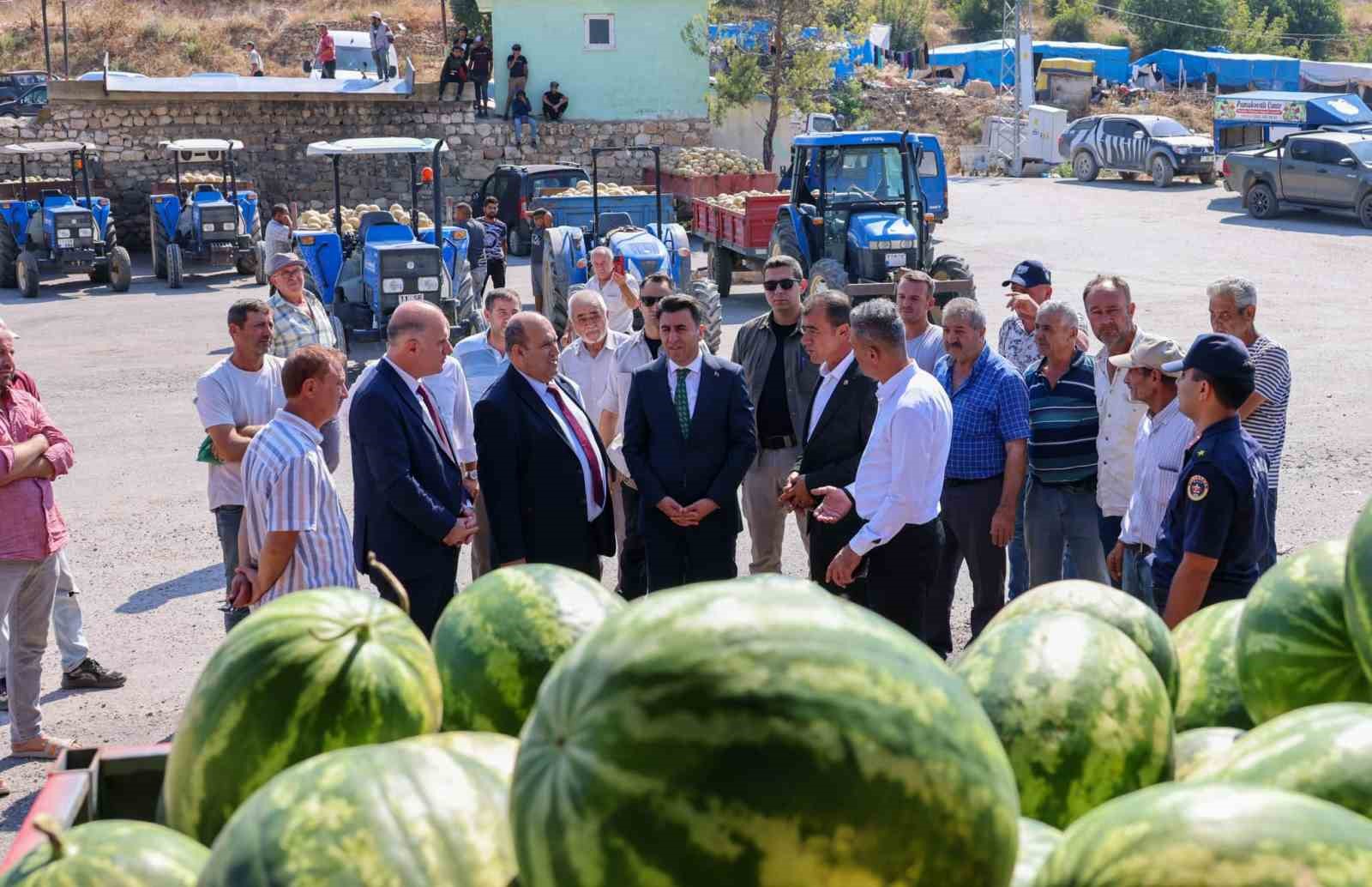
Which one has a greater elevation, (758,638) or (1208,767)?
(758,638)

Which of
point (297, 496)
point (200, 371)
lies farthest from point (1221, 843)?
point (200, 371)

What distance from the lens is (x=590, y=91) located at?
37.5 metres

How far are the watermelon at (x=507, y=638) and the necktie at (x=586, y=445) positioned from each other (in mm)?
3853

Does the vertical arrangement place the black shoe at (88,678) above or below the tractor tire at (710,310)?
below

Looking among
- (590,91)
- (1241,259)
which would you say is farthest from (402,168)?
(1241,259)

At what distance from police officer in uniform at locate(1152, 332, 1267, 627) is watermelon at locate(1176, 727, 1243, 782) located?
240 centimetres

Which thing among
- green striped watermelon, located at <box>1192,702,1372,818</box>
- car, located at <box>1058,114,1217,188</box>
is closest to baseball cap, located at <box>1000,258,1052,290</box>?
green striped watermelon, located at <box>1192,702,1372,818</box>

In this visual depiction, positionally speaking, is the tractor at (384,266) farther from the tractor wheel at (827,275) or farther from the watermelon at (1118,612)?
the watermelon at (1118,612)

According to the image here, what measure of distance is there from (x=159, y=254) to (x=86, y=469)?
16765mm

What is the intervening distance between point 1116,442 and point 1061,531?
26.0 inches

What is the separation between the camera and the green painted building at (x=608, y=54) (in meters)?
37.0

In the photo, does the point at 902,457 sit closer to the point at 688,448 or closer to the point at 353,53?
the point at 688,448

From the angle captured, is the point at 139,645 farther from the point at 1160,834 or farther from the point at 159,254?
the point at 159,254

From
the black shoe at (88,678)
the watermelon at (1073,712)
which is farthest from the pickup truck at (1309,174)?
the watermelon at (1073,712)
